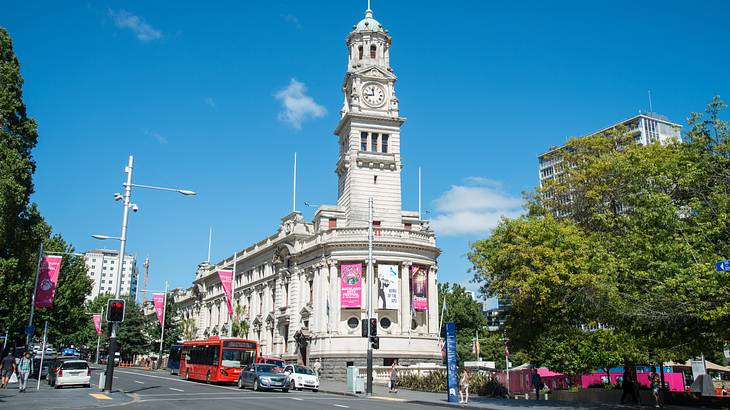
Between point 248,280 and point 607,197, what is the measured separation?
172 feet

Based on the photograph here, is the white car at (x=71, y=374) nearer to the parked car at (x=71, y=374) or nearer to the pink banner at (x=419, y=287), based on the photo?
the parked car at (x=71, y=374)

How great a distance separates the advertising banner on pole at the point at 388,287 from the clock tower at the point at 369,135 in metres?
6.65

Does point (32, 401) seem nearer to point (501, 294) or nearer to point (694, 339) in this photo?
point (501, 294)

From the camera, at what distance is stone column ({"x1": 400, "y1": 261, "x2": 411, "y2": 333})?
177 feet

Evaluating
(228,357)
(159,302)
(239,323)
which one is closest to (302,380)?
(228,357)

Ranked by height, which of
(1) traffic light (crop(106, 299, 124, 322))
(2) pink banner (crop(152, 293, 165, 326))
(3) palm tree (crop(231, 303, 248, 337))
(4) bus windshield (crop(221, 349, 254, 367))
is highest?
(2) pink banner (crop(152, 293, 165, 326))

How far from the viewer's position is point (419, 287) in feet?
181

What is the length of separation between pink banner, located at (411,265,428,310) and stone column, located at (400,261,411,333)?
17.5 inches

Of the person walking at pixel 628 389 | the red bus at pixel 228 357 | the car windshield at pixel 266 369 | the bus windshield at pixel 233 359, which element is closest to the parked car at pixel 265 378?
the car windshield at pixel 266 369

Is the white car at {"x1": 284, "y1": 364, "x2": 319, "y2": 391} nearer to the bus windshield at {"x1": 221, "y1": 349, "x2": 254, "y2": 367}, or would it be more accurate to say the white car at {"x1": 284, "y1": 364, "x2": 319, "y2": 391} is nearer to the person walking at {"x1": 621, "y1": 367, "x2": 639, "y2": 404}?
the bus windshield at {"x1": 221, "y1": 349, "x2": 254, "y2": 367}

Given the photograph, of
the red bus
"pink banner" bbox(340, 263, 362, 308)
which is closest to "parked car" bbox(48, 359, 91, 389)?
the red bus

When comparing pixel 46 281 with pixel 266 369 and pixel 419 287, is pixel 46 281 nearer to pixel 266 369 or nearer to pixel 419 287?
pixel 266 369

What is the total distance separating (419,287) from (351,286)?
6242 mm

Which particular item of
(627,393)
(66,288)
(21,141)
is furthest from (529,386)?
(66,288)
